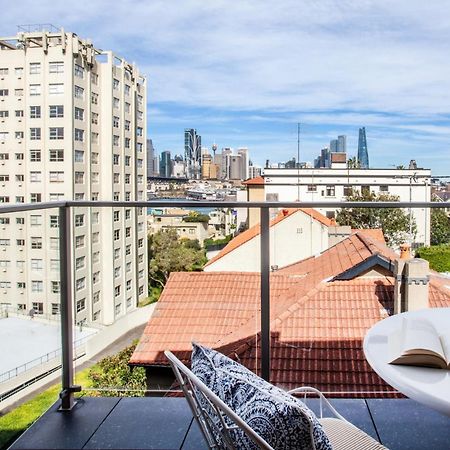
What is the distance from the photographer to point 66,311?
2.56m

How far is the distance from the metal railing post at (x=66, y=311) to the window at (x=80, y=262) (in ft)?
0.18

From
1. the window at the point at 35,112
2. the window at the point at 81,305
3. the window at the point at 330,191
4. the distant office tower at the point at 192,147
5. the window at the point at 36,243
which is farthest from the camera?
the distant office tower at the point at 192,147

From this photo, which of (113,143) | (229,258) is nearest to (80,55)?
(113,143)

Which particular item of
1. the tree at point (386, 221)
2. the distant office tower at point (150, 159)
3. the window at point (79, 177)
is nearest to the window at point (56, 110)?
the window at point (79, 177)

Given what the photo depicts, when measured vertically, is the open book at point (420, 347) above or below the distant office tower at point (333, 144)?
below

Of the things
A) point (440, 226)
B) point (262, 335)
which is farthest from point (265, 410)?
point (440, 226)

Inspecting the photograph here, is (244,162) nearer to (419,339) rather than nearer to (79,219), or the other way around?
(79,219)

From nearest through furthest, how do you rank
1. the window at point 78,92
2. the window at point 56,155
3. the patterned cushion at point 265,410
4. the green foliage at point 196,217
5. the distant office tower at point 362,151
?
1. the patterned cushion at point 265,410
2. the green foliage at point 196,217
3. the window at point 56,155
4. the window at point 78,92
5. the distant office tower at point 362,151

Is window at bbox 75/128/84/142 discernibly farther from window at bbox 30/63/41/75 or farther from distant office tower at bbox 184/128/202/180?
distant office tower at bbox 184/128/202/180

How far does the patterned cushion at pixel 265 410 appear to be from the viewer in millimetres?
1036

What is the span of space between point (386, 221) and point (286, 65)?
46.0 meters

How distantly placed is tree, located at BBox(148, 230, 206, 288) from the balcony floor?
2.01 ft

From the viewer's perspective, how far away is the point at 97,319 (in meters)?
2.66

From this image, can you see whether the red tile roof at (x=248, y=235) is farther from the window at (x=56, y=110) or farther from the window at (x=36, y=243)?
the window at (x=56, y=110)
